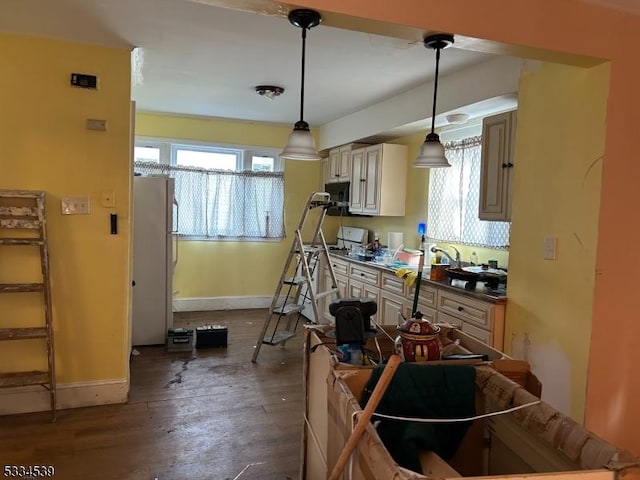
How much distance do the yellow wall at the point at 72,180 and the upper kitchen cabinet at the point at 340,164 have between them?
9.25 feet

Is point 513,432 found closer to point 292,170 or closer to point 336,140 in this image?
point 336,140

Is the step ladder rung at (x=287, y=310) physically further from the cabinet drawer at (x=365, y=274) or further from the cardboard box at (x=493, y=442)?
the cardboard box at (x=493, y=442)

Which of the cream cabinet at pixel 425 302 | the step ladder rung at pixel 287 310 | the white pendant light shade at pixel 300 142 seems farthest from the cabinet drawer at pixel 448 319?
the white pendant light shade at pixel 300 142

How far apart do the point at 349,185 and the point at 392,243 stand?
948 millimetres

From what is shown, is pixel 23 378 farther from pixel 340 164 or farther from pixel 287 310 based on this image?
pixel 340 164

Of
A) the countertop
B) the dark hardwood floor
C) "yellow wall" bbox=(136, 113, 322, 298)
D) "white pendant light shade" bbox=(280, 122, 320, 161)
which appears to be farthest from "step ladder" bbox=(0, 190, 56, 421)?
"yellow wall" bbox=(136, 113, 322, 298)

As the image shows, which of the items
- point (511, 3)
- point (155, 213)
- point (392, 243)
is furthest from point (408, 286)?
point (155, 213)

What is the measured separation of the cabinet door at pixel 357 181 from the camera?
4973 millimetres

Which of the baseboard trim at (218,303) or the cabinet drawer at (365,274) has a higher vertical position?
the cabinet drawer at (365,274)

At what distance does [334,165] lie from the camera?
224 inches

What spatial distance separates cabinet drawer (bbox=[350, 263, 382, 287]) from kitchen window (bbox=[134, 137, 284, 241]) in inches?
67.3

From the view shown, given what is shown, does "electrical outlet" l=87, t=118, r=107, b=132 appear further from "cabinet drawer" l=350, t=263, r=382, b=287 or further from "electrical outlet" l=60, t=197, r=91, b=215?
"cabinet drawer" l=350, t=263, r=382, b=287

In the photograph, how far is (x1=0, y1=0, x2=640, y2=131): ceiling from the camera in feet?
8.21

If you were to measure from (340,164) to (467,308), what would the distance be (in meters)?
2.98
